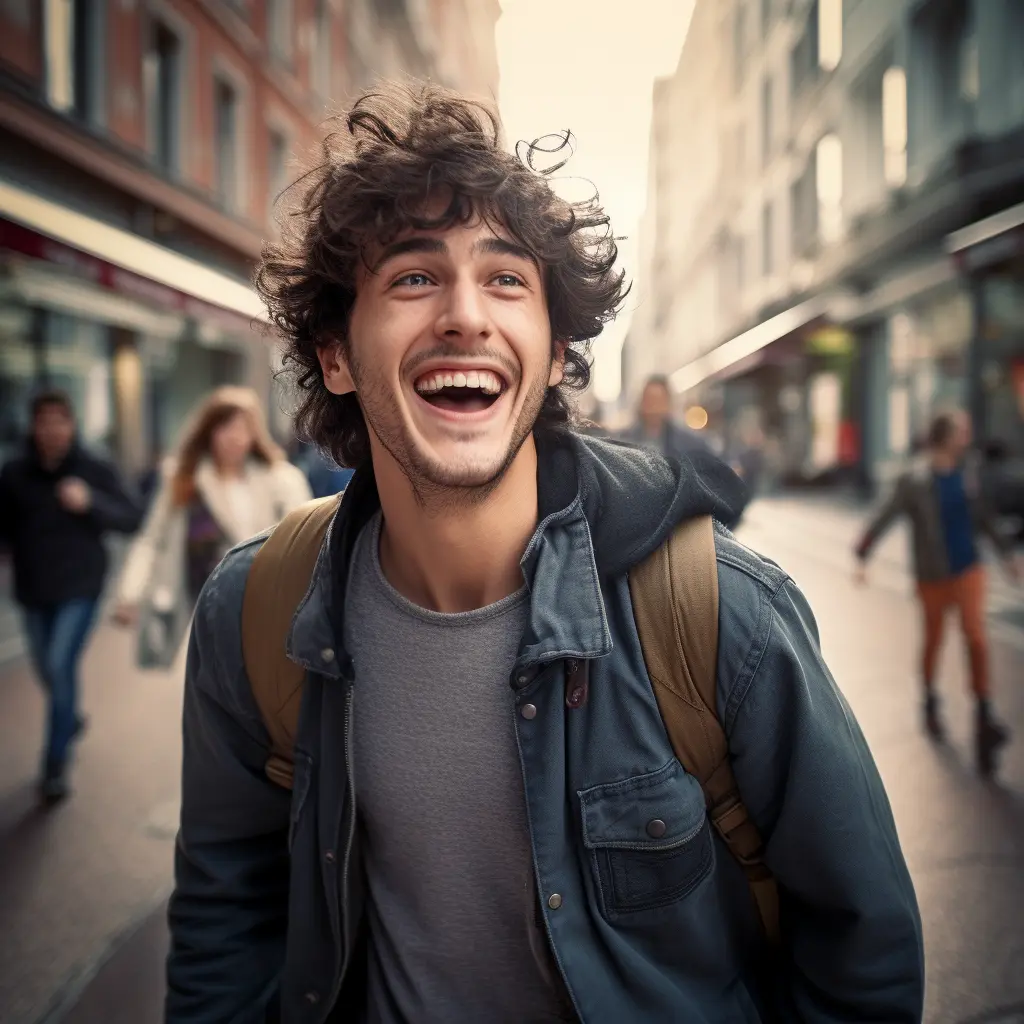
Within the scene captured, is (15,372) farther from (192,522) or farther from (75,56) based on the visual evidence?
(192,522)

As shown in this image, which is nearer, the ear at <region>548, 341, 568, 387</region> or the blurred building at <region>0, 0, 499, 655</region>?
the ear at <region>548, 341, 568, 387</region>

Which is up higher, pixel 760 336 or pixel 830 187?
pixel 830 187

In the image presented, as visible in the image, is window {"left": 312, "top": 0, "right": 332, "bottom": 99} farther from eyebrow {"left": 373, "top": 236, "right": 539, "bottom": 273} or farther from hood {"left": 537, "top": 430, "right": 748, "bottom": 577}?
hood {"left": 537, "top": 430, "right": 748, "bottom": 577}

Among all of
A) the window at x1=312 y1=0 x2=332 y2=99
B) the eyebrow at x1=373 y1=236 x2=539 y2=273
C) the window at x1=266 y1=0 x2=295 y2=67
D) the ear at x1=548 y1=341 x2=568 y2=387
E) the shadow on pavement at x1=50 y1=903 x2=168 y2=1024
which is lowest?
the shadow on pavement at x1=50 y1=903 x2=168 y2=1024

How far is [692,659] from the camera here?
52.4 inches

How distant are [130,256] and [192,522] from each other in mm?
3664

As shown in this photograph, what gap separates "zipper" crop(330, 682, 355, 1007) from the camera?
1.46 meters

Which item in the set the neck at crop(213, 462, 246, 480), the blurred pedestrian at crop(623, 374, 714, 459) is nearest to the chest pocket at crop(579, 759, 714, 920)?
the neck at crop(213, 462, 246, 480)

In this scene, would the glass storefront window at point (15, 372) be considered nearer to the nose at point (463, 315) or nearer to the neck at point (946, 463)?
the neck at point (946, 463)

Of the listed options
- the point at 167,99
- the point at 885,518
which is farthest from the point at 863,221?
the point at 885,518

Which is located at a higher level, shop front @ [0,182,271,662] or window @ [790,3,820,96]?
window @ [790,3,820,96]

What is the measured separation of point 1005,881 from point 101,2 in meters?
13.5

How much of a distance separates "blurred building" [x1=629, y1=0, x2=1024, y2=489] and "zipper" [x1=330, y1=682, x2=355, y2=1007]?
5.71 m

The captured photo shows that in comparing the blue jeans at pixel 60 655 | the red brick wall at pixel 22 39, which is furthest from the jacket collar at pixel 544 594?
the red brick wall at pixel 22 39
